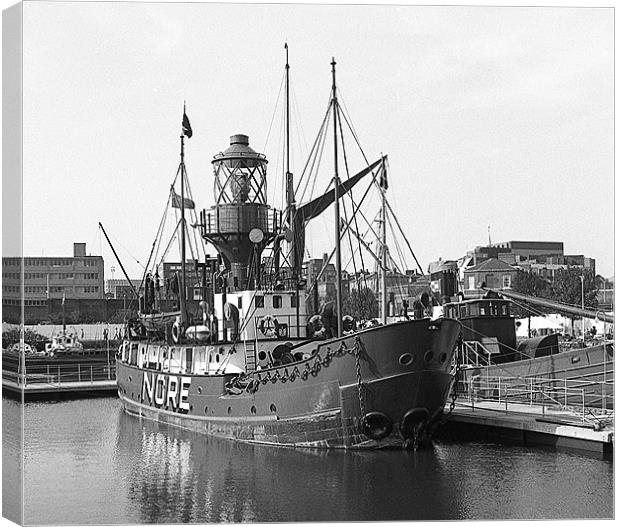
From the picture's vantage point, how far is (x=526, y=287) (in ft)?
129

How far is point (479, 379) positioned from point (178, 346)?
9411 mm

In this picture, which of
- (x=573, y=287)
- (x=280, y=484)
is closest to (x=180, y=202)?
(x=280, y=484)

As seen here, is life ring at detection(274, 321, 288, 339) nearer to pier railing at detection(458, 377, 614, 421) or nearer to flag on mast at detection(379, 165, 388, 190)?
flag on mast at detection(379, 165, 388, 190)

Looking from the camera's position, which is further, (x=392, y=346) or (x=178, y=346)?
(x=178, y=346)

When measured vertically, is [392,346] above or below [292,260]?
below

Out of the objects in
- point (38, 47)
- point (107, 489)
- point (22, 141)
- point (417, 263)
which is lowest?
point (107, 489)

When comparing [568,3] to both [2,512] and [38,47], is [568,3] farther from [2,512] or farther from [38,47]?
[2,512]

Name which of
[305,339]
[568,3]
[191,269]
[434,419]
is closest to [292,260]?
[305,339]

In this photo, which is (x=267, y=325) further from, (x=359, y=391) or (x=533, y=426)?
(x=533, y=426)

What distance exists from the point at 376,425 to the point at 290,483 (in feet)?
10.2

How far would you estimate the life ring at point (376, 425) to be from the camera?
68.5ft

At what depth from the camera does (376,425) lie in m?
21.0

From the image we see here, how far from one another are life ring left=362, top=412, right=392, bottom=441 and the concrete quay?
377cm

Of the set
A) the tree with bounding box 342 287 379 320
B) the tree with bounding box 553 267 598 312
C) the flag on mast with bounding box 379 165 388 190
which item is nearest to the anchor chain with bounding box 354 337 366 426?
the flag on mast with bounding box 379 165 388 190
